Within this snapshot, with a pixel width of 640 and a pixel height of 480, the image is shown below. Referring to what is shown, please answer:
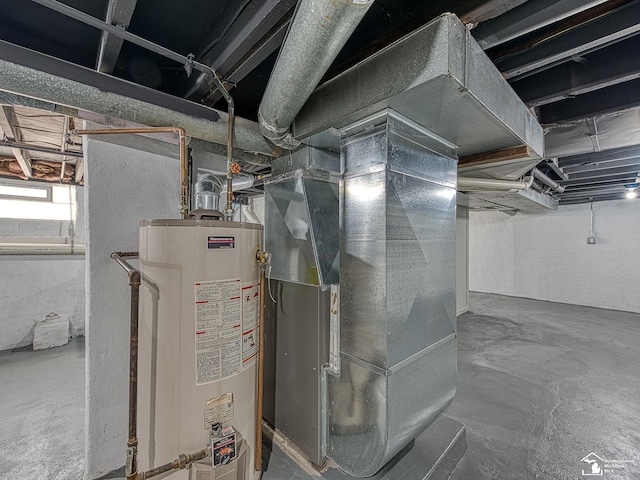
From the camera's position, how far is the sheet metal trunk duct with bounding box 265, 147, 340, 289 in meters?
1.54

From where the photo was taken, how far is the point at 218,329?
1190 mm

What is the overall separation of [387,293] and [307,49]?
1005 millimetres

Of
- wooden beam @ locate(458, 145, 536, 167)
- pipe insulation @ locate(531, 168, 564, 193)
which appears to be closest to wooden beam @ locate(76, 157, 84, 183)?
wooden beam @ locate(458, 145, 536, 167)

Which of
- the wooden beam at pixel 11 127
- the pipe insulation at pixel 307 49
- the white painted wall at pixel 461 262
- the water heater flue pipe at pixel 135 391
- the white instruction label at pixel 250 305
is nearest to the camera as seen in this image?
the pipe insulation at pixel 307 49

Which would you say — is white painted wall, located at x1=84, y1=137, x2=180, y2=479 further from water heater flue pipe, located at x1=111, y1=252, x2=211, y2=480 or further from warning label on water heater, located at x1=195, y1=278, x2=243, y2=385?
warning label on water heater, located at x1=195, y1=278, x2=243, y2=385

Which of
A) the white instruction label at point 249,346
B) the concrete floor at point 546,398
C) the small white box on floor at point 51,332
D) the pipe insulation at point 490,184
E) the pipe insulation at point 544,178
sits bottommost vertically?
the concrete floor at point 546,398

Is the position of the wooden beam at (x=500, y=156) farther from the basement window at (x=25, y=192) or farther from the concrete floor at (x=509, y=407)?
the basement window at (x=25, y=192)

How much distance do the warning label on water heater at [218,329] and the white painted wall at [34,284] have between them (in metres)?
4.00

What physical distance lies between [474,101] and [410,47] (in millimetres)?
340

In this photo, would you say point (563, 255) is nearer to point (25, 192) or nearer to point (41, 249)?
point (41, 249)

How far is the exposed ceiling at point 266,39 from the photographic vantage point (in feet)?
3.37

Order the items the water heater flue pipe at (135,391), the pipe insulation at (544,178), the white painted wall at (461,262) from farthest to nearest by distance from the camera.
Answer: the white painted wall at (461,262)
the pipe insulation at (544,178)
the water heater flue pipe at (135,391)

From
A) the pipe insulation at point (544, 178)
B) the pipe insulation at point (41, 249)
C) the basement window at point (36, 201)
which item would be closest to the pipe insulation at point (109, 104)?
the pipe insulation at point (544, 178)

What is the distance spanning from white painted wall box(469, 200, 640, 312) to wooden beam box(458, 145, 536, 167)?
5824 mm
